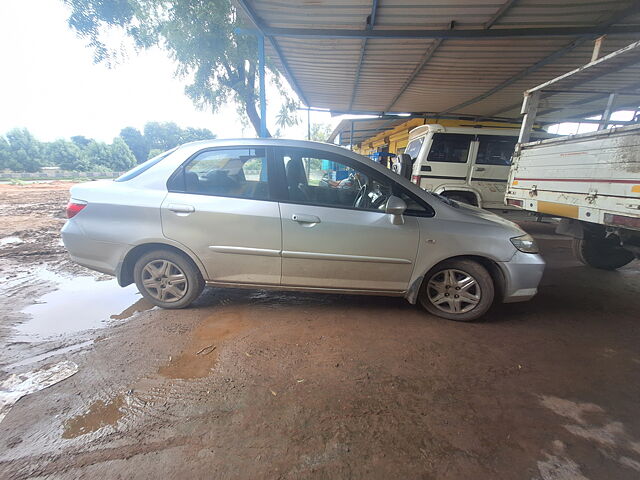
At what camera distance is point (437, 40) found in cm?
488

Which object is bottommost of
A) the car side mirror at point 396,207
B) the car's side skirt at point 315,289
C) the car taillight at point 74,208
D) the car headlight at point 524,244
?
the car's side skirt at point 315,289

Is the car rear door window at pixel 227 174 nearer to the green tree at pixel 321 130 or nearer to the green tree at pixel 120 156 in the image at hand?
the green tree at pixel 321 130

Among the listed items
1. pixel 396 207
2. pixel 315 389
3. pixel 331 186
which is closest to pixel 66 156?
pixel 331 186

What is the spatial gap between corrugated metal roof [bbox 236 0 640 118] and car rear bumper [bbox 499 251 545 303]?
3.69 metres

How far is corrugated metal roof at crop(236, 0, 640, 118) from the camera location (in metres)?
4.06

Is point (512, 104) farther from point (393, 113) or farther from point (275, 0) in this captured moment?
point (275, 0)

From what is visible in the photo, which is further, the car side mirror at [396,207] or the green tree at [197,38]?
the green tree at [197,38]

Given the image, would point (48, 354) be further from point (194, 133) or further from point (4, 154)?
point (194, 133)

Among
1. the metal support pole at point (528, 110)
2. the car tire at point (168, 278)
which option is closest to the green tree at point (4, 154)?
the car tire at point (168, 278)

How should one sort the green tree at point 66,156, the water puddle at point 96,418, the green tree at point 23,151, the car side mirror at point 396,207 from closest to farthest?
the water puddle at point 96,418 < the car side mirror at point 396,207 < the green tree at point 23,151 < the green tree at point 66,156

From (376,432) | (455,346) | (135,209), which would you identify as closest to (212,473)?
(376,432)

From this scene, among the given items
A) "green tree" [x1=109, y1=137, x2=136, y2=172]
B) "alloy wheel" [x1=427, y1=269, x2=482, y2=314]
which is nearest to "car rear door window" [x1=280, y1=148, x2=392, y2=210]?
"alloy wheel" [x1=427, y1=269, x2=482, y2=314]

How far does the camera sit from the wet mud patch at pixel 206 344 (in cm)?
206

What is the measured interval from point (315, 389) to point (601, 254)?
16.8 feet
